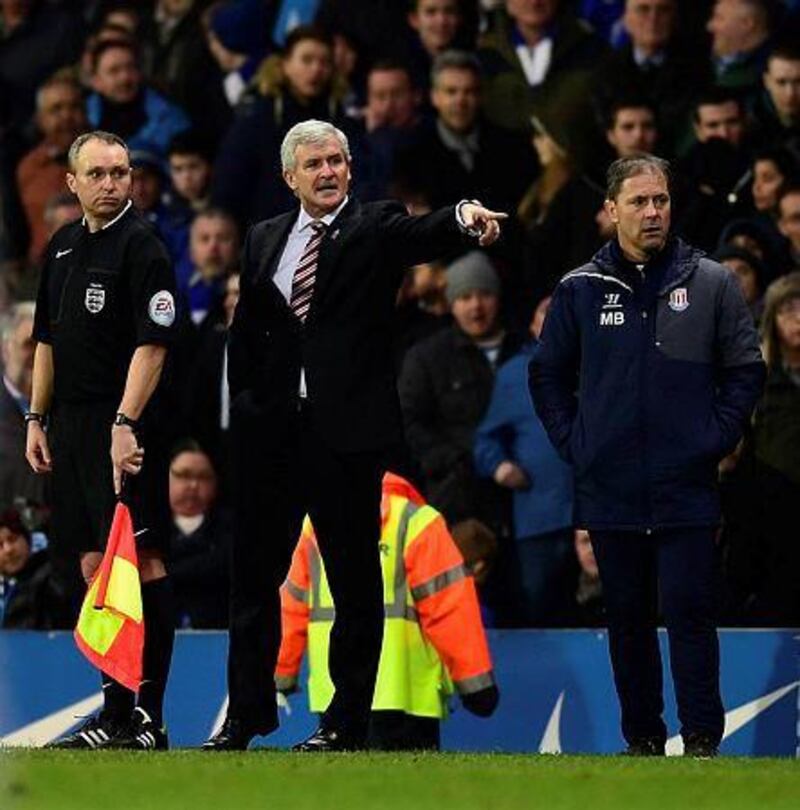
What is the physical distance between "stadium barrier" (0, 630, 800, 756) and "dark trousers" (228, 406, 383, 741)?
1.92 meters

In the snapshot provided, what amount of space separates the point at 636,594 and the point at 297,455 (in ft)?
4.47

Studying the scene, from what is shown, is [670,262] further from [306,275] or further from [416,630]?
[416,630]

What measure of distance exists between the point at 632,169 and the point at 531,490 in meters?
3.62

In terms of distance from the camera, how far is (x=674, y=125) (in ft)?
49.2

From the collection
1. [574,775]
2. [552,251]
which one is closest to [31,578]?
[552,251]

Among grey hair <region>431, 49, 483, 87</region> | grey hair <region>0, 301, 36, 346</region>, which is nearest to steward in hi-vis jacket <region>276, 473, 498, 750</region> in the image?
grey hair <region>0, 301, 36, 346</region>

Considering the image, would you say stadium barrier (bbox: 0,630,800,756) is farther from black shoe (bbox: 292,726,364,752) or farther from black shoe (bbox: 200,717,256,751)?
black shoe (bbox: 200,717,256,751)

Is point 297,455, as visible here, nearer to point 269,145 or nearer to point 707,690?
point 707,690

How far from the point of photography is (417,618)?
1168cm

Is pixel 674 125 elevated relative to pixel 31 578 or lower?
elevated

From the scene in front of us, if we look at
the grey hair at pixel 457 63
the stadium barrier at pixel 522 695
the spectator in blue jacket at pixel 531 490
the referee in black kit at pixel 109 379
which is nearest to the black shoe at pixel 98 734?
the referee in black kit at pixel 109 379

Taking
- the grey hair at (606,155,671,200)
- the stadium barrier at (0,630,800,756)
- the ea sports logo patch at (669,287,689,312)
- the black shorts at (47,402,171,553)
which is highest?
the grey hair at (606,155,671,200)

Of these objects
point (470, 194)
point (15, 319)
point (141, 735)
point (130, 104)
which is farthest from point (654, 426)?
point (130, 104)

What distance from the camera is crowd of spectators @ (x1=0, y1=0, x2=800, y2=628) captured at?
44.9 ft
